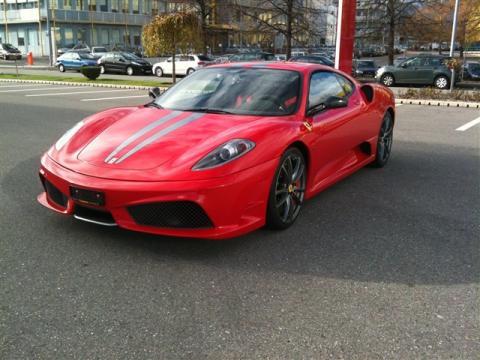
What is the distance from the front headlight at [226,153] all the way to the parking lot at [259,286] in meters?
0.66

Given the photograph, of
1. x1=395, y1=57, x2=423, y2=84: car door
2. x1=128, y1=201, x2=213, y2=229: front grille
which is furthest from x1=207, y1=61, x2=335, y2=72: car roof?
x1=395, y1=57, x2=423, y2=84: car door

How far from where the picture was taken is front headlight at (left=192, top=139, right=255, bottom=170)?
3547mm

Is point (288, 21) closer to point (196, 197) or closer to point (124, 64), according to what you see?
point (124, 64)

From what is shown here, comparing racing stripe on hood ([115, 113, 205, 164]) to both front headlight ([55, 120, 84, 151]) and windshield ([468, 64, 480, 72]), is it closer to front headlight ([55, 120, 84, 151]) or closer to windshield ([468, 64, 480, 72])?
front headlight ([55, 120, 84, 151])

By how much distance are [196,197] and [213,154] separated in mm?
383

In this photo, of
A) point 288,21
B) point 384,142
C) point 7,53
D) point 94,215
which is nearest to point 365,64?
point 288,21

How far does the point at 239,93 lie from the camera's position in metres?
4.66

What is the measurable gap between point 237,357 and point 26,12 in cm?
6699

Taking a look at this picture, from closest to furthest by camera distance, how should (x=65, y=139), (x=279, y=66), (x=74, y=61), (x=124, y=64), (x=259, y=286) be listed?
1. (x=259, y=286)
2. (x=65, y=139)
3. (x=279, y=66)
4. (x=124, y=64)
5. (x=74, y=61)

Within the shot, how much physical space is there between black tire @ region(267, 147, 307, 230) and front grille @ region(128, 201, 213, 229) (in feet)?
2.12

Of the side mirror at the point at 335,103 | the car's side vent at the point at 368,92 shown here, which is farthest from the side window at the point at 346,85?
the side mirror at the point at 335,103

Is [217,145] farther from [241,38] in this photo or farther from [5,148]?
[241,38]

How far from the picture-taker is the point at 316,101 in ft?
15.7

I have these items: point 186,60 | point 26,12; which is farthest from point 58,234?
point 26,12
